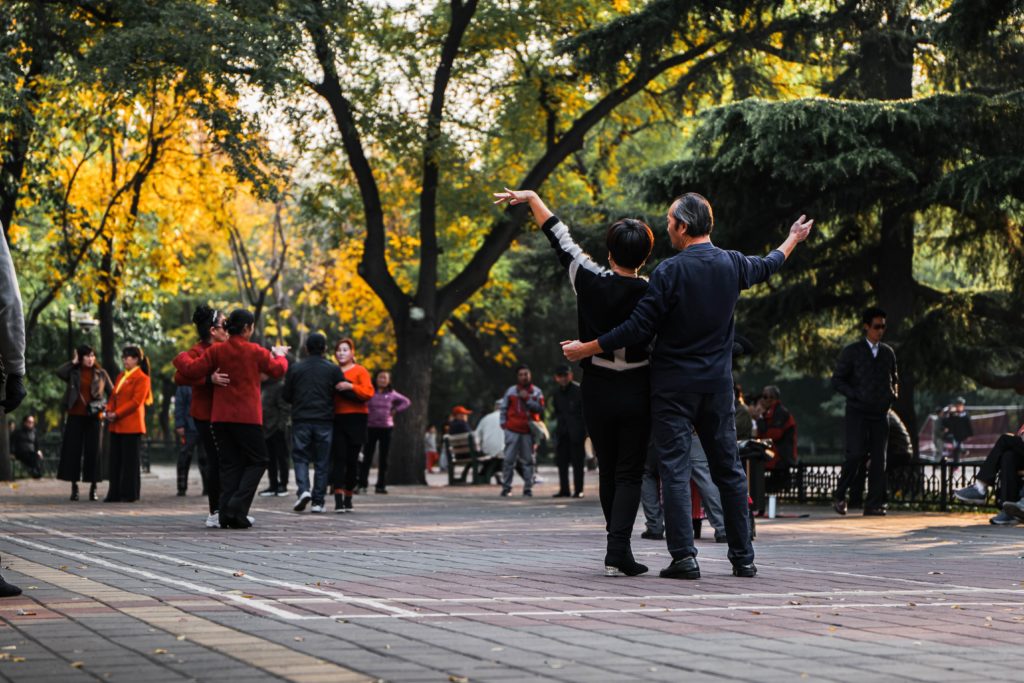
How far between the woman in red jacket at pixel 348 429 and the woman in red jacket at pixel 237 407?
3187 mm

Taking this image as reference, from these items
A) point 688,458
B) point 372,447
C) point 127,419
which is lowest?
point 688,458

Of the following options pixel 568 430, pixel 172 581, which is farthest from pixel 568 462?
pixel 172 581

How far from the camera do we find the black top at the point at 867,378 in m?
17.3

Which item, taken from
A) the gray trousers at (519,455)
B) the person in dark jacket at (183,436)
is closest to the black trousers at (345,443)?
the person in dark jacket at (183,436)

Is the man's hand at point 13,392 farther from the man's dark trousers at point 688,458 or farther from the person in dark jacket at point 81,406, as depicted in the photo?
the person in dark jacket at point 81,406

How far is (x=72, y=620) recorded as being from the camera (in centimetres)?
679

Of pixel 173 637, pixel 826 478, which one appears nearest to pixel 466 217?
pixel 826 478

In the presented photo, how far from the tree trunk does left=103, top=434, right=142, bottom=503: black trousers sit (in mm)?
8295

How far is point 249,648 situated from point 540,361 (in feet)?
147

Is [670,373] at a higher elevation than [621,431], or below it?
higher

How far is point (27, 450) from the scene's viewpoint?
34312 mm

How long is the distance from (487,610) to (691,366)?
2.25 m

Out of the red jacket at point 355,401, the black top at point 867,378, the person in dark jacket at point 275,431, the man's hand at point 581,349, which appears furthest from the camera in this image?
the person in dark jacket at point 275,431

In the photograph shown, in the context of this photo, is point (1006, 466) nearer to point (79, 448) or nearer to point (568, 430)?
point (568, 430)
